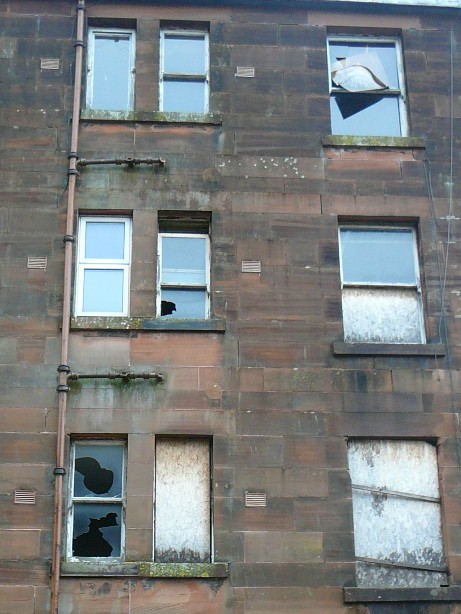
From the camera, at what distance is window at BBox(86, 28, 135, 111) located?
16766 millimetres

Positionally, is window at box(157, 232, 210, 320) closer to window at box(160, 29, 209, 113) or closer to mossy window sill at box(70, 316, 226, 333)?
mossy window sill at box(70, 316, 226, 333)

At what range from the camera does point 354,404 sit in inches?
579

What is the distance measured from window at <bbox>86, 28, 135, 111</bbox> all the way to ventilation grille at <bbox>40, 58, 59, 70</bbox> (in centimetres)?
58

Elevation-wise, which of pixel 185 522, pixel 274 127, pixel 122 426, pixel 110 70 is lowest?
pixel 185 522

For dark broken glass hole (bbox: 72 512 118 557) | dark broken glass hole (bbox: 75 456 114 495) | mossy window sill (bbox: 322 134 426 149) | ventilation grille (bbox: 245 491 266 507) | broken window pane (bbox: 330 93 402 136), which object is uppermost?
broken window pane (bbox: 330 93 402 136)

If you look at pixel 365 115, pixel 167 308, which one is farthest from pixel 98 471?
pixel 365 115

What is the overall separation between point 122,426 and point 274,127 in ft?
18.2

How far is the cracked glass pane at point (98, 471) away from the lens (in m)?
14.4

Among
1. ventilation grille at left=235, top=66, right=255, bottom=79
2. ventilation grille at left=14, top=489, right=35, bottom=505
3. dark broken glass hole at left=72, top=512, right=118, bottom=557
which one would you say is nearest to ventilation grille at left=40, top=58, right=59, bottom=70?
ventilation grille at left=235, top=66, right=255, bottom=79

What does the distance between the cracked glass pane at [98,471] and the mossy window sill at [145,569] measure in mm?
1042

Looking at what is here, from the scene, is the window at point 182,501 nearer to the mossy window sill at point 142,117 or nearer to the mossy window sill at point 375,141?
the mossy window sill at point 142,117

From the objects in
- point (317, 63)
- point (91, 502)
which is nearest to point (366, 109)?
point (317, 63)

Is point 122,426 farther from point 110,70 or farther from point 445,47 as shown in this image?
point 445,47

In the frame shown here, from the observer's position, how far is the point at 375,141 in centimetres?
1639
